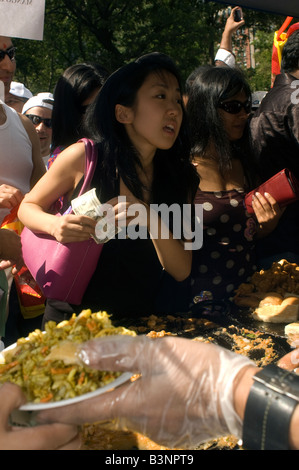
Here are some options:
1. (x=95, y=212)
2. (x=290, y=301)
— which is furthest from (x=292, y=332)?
(x=95, y=212)

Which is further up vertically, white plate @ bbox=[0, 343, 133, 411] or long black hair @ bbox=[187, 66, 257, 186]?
long black hair @ bbox=[187, 66, 257, 186]

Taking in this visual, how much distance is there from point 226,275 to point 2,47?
68.6 inches

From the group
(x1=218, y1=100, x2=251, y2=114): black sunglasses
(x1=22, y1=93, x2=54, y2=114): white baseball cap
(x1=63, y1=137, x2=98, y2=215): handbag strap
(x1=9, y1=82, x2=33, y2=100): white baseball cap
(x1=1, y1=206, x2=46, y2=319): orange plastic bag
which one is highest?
(x1=218, y1=100, x2=251, y2=114): black sunglasses

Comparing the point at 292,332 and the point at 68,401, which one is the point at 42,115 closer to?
the point at 292,332

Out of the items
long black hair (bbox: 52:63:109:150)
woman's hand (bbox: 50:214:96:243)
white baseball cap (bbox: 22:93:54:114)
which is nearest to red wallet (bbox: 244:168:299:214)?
woman's hand (bbox: 50:214:96:243)

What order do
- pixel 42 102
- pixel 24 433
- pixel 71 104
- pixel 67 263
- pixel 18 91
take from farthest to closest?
pixel 18 91, pixel 42 102, pixel 71 104, pixel 67 263, pixel 24 433

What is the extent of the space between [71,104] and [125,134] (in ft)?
2.47

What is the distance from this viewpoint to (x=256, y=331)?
2037 mm

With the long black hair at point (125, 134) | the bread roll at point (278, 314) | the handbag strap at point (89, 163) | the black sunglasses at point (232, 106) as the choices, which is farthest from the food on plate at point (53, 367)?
the black sunglasses at point (232, 106)

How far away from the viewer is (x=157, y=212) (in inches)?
85.8

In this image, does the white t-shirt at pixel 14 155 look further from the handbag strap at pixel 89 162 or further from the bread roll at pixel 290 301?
the bread roll at pixel 290 301

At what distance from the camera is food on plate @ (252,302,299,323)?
2.18m

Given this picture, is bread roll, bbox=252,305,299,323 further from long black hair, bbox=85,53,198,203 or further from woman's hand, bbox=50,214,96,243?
woman's hand, bbox=50,214,96,243

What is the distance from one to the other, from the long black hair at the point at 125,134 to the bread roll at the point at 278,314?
64cm
